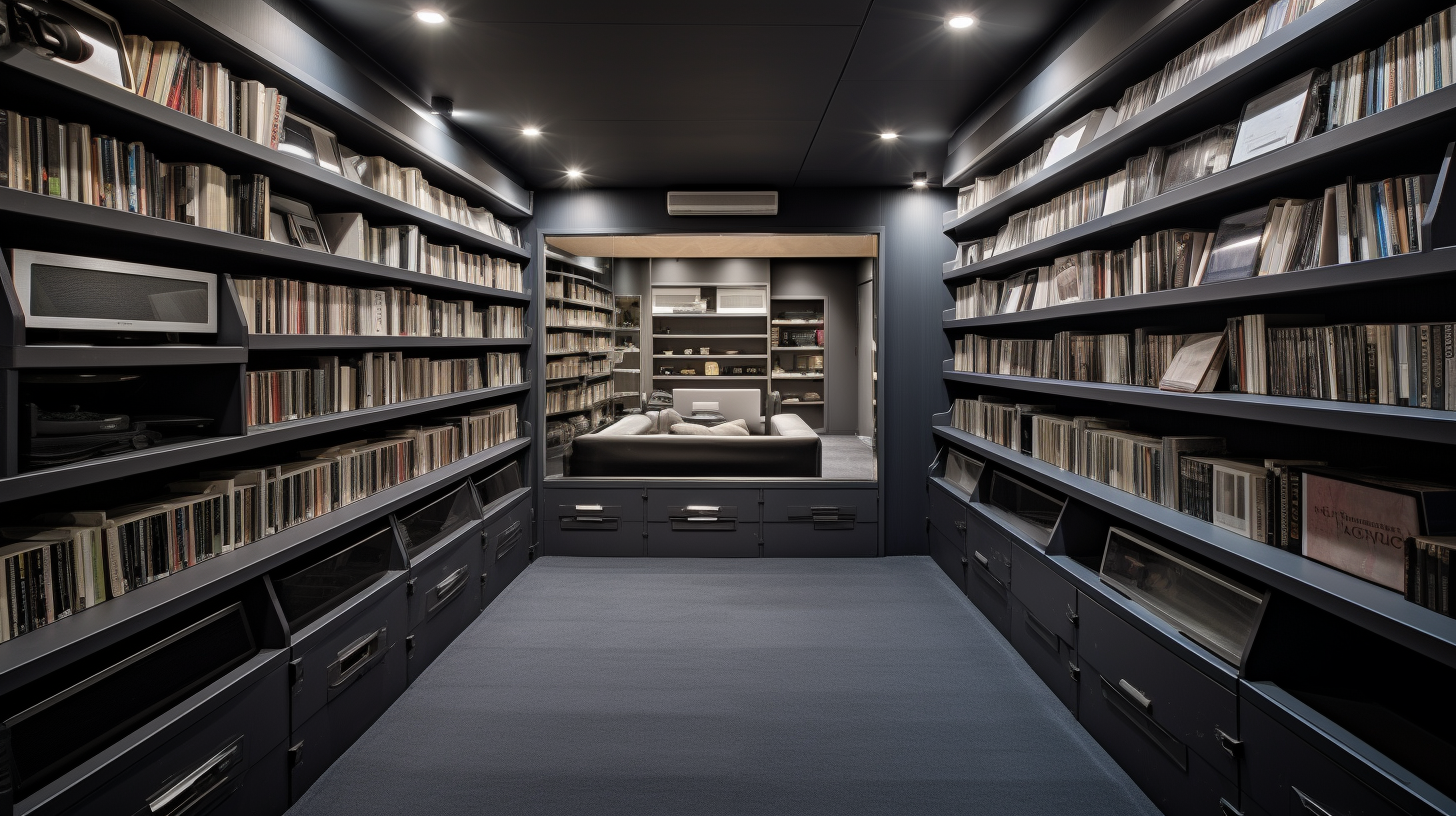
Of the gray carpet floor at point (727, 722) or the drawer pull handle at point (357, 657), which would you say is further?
the drawer pull handle at point (357, 657)

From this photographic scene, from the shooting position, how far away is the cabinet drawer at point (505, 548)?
3.72 meters

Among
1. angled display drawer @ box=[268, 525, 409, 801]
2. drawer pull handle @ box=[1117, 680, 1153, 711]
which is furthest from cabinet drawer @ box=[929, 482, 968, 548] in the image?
angled display drawer @ box=[268, 525, 409, 801]

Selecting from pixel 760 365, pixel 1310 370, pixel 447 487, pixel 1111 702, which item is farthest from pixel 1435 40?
pixel 760 365

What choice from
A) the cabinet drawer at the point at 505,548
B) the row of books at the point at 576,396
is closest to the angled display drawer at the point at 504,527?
the cabinet drawer at the point at 505,548

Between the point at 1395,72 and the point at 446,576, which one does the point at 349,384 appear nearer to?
the point at 446,576

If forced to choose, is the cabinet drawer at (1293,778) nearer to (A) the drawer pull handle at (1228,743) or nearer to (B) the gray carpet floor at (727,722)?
(A) the drawer pull handle at (1228,743)

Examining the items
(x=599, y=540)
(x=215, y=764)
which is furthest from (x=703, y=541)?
(x=215, y=764)

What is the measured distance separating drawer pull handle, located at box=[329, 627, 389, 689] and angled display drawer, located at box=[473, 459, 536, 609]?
1.07 metres

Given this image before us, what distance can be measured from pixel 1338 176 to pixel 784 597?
116 inches

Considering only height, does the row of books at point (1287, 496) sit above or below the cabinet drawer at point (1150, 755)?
above

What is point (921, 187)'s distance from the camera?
182 inches

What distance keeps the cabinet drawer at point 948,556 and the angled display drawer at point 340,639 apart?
284cm

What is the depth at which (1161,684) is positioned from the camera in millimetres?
1980

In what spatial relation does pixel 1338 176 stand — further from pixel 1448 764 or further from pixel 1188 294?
pixel 1448 764
